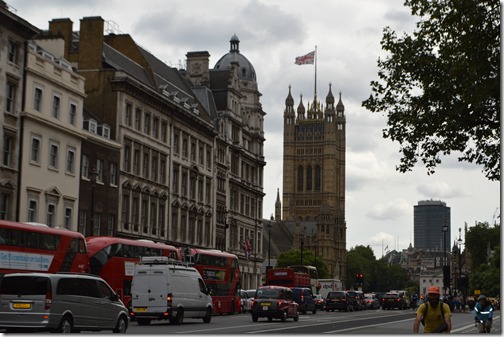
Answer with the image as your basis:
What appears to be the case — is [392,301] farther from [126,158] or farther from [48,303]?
[48,303]

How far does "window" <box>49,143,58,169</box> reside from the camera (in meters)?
58.1

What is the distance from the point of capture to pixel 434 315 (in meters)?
17.8

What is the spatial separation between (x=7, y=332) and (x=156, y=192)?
46.6 m

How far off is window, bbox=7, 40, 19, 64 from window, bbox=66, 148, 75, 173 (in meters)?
7.89

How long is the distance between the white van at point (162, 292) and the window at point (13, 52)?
1822 cm

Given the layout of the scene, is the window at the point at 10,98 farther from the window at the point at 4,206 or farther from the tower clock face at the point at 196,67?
the tower clock face at the point at 196,67

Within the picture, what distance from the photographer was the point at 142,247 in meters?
49.0

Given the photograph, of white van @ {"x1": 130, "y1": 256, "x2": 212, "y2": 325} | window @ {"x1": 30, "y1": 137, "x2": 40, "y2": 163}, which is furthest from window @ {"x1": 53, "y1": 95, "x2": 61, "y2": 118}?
white van @ {"x1": 130, "y1": 256, "x2": 212, "y2": 325}

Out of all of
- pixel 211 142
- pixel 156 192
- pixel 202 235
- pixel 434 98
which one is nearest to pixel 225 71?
pixel 211 142

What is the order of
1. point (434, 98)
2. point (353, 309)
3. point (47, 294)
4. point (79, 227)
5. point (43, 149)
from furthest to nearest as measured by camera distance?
point (353, 309)
point (79, 227)
point (43, 149)
point (434, 98)
point (47, 294)

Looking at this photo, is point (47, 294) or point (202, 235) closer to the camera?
point (47, 294)

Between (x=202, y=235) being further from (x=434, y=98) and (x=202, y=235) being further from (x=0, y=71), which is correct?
(x=434, y=98)

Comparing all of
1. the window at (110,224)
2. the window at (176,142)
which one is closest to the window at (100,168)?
the window at (110,224)

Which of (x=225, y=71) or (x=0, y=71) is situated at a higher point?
(x=225, y=71)
